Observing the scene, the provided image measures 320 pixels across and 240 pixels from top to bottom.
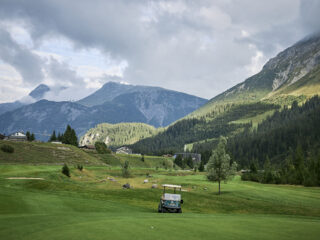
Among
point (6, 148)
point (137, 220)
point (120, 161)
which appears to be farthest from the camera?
point (120, 161)

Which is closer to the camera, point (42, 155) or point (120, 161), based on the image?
point (42, 155)

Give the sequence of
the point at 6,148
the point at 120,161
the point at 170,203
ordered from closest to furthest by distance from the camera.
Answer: the point at 170,203 < the point at 6,148 < the point at 120,161

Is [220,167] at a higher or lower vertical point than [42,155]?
higher

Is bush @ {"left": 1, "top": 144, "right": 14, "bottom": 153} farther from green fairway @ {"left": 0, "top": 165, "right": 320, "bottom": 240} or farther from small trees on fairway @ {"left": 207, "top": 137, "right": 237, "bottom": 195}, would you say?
small trees on fairway @ {"left": 207, "top": 137, "right": 237, "bottom": 195}

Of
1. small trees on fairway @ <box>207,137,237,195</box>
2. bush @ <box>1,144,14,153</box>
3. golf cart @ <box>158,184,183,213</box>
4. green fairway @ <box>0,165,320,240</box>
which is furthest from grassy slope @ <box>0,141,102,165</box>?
golf cart @ <box>158,184,183,213</box>

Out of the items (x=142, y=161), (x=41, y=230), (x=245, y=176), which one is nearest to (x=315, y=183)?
(x=245, y=176)

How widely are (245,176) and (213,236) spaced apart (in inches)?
4091

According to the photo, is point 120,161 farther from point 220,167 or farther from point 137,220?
point 137,220

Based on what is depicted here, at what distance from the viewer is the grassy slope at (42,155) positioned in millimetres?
104375

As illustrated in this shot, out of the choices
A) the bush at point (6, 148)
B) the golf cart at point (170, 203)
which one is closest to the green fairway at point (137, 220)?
the golf cart at point (170, 203)

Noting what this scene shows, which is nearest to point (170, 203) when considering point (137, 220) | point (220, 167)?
point (137, 220)

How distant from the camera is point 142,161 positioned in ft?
613

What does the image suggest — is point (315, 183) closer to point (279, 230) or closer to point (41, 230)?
point (279, 230)

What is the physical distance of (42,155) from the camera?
117375 millimetres
